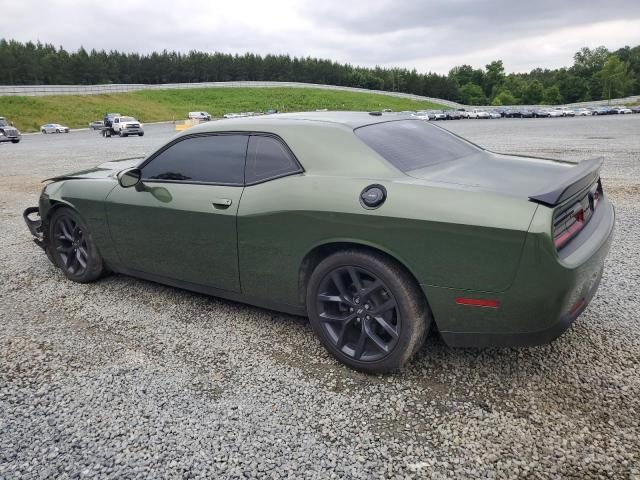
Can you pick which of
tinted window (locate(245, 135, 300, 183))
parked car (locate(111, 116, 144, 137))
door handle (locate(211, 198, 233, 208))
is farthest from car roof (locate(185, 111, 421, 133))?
parked car (locate(111, 116, 144, 137))

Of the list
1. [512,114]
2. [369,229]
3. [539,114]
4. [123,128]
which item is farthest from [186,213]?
[539,114]

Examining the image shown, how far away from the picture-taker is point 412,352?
9.03 feet

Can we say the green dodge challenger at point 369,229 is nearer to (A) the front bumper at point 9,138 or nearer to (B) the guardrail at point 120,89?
(A) the front bumper at point 9,138

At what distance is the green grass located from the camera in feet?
177

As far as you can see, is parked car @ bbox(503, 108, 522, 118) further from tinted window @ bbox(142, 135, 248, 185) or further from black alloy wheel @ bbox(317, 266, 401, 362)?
black alloy wheel @ bbox(317, 266, 401, 362)

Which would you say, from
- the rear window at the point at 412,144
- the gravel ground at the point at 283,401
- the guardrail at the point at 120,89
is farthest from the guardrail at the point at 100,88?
the rear window at the point at 412,144

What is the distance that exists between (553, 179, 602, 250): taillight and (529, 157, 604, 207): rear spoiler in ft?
0.28

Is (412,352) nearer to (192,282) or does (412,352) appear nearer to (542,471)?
(542,471)

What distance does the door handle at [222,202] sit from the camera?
330 cm

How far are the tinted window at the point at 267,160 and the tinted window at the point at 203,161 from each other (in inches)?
3.0

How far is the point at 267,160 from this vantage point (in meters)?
3.27

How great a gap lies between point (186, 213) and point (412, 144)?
1680 millimetres

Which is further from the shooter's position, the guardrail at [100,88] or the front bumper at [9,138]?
the guardrail at [100,88]

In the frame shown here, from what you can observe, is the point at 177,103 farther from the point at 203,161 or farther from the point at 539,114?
the point at 203,161
